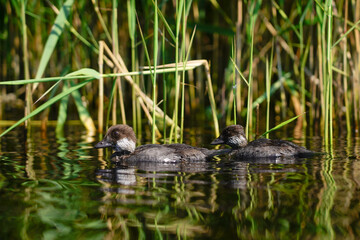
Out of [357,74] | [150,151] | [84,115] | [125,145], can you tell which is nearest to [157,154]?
[150,151]

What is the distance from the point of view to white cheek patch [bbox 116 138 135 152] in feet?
21.0

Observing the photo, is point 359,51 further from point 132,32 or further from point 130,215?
point 130,215

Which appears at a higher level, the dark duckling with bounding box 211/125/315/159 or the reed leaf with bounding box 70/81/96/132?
the reed leaf with bounding box 70/81/96/132

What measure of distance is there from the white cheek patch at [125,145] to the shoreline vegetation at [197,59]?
1018mm

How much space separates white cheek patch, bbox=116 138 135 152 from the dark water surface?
0.87 ft

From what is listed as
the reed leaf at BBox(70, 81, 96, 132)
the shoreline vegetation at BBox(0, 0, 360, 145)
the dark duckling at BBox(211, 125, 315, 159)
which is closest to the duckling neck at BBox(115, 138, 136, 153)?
the shoreline vegetation at BBox(0, 0, 360, 145)

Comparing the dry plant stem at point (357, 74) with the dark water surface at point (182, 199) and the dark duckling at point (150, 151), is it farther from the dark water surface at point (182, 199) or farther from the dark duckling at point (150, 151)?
the dark duckling at point (150, 151)

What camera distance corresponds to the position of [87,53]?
10617mm

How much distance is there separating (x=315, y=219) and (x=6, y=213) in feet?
6.41

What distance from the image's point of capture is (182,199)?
4117 mm

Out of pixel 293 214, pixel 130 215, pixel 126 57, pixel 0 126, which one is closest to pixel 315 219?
pixel 293 214

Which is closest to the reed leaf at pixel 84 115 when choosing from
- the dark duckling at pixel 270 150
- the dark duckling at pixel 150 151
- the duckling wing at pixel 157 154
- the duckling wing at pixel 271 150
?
the dark duckling at pixel 150 151

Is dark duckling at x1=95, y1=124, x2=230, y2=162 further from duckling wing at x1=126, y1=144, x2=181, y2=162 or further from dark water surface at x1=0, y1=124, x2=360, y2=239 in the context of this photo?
dark water surface at x1=0, y1=124, x2=360, y2=239

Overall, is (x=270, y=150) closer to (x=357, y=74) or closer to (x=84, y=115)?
(x=357, y=74)
